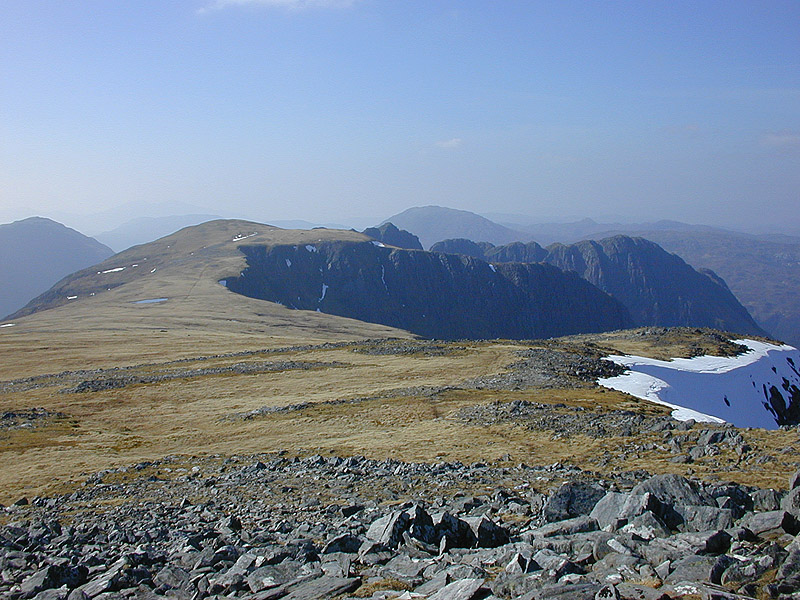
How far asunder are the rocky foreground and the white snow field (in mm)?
28024

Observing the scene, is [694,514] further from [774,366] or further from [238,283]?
[238,283]

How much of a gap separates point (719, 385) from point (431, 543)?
5645 cm

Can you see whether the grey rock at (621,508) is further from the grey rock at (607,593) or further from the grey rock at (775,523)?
the grey rock at (607,593)

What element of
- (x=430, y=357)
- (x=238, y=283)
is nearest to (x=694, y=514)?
(x=430, y=357)

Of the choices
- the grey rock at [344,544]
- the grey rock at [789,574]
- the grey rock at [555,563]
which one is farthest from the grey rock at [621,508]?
the grey rock at [344,544]

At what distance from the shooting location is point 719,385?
202 feet

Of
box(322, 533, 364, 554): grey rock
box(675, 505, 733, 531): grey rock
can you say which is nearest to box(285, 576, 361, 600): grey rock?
box(322, 533, 364, 554): grey rock

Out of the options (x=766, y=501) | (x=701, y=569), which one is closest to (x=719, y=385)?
(x=766, y=501)

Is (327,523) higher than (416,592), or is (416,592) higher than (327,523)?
(416,592)

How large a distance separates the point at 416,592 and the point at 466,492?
35.0 ft

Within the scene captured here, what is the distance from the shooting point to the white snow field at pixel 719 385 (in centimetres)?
5225

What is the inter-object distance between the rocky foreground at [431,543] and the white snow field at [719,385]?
28.0 metres

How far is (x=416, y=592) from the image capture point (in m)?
12.7

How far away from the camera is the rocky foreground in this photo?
11.8 meters
